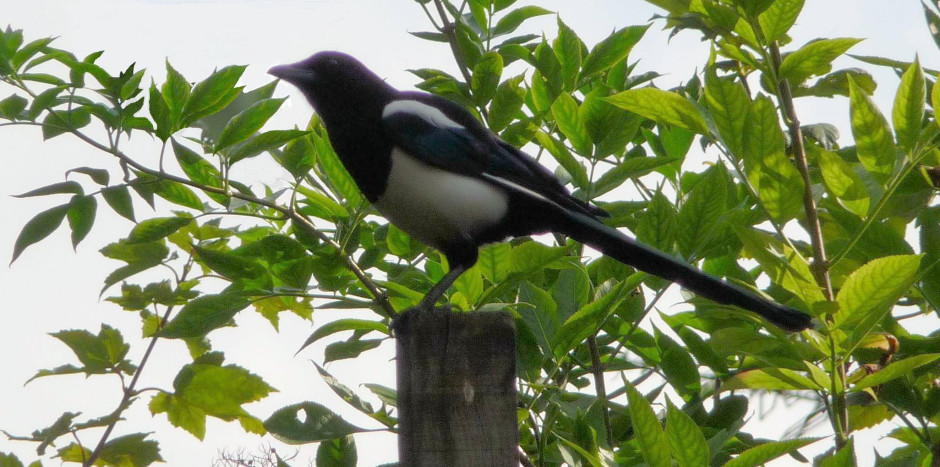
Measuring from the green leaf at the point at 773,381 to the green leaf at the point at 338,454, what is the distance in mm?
920

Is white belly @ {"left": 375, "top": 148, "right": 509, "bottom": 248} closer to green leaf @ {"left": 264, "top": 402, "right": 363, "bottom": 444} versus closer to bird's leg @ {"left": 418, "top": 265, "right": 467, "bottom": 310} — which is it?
bird's leg @ {"left": 418, "top": 265, "right": 467, "bottom": 310}

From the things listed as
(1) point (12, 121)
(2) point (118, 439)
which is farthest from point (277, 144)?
(2) point (118, 439)

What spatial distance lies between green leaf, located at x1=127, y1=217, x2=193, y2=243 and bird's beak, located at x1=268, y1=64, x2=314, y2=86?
52.4 inches

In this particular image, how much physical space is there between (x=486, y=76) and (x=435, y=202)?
50cm

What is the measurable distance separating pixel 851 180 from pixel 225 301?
1466 millimetres

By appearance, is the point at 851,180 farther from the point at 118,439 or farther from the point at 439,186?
the point at 118,439

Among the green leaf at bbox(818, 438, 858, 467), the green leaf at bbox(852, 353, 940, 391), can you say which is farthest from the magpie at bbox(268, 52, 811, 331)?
the green leaf at bbox(818, 438, 858, 467)

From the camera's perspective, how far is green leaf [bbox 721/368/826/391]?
1892 mm

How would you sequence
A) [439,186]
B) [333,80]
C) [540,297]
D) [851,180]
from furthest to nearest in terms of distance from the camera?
[333,80]
[439,186]
[540,297]
[851,180]

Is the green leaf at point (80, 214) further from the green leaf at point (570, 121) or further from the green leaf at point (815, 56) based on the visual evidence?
the green leaf at point (815, 56)

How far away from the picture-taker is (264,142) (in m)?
2.45

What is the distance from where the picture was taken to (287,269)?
250 centimetres

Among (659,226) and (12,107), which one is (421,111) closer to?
(659,226)

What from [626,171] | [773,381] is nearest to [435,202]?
[626,171]
